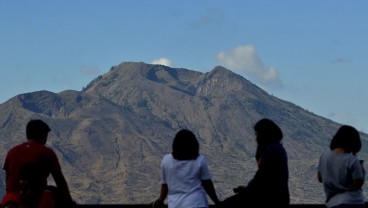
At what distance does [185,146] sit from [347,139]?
1.48 meters

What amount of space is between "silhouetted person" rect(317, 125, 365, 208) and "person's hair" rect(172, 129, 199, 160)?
128cm

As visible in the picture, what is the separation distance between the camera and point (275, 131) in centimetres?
733

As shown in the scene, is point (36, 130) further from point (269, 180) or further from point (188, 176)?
point (269, 180)

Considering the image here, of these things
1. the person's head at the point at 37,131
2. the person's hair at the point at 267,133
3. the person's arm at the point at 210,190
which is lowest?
the person's arm at the point at 210,190

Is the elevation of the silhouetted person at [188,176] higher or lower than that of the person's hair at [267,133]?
lower

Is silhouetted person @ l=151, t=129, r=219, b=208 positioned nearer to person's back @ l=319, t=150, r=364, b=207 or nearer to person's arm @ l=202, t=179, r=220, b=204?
person's arm @ l=202, t=179, r=220, b=204

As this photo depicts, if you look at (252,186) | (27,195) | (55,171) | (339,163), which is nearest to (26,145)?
(55,171)

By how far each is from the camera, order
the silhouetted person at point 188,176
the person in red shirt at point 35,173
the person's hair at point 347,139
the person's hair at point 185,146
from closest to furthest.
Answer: the person in red shirt at point 35,173 < the person's hair at point 185,146 < the silhouetted person at point 188,176 < the person's hair at point 347,139

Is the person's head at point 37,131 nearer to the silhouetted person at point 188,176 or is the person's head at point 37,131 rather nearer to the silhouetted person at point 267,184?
the silhouetted person at point 188,176

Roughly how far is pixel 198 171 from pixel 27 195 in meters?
1.50

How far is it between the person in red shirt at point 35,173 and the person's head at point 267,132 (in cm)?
165

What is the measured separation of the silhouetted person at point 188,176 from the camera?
7.33 meters

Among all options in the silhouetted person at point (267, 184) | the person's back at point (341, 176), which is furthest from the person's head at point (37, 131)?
the person's back at point (341, 176)

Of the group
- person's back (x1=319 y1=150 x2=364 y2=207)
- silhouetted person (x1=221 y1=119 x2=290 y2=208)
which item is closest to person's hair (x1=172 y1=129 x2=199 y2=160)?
silhouetted person (x1=221 y1=119 x2=290 y2=208)
